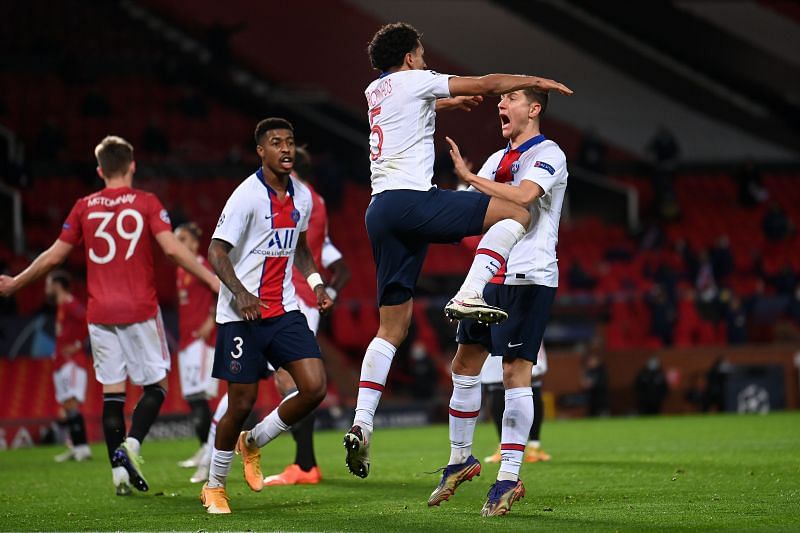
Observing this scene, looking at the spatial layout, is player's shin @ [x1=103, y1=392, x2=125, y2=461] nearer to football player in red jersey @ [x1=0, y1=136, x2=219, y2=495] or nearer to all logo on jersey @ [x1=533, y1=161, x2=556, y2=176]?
football player in red jersey @ [x1=0, y1=136, x2=219, y2=495]

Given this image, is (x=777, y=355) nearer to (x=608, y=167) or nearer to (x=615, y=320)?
(x=615, y=320)

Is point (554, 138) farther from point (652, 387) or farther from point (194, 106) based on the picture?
point (652, 387)

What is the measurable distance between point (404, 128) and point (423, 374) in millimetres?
14279

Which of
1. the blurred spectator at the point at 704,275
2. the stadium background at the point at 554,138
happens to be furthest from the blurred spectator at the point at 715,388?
the blurred spectator at the point at 704,275

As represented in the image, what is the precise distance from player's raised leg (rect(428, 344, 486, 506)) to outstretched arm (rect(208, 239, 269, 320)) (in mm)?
1245

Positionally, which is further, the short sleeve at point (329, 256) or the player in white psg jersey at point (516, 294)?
the short sleeve at point (329, 256)

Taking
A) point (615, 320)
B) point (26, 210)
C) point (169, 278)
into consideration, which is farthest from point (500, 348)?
point (26, 210)

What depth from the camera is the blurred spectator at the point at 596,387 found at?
20891 mm

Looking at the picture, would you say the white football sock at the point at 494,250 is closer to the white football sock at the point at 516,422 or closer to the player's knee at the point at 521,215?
the player's knee at the point at 521,215

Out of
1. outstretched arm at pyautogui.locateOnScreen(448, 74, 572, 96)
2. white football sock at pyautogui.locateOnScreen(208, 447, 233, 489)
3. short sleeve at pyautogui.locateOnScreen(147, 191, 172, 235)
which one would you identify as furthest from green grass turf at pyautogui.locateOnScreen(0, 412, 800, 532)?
outstretched arm at pyautogui.locateOnScreen(448, 74, 572, 96)

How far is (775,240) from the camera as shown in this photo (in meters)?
27.8

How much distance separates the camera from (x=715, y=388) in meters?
20.9

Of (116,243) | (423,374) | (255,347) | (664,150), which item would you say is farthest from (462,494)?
(664,150)

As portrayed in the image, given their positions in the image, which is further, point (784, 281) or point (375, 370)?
point (784, 281)
